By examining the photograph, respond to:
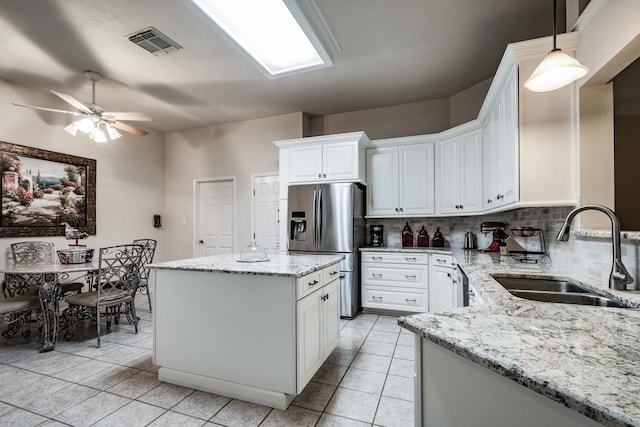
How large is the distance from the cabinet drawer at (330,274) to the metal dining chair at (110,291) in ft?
6.39

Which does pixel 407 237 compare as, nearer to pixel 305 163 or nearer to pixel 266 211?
pixel 305 163

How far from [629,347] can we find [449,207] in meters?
3.13

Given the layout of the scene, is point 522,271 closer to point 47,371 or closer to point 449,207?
point 449,207

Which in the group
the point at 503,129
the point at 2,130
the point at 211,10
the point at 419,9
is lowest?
the point at 503,129

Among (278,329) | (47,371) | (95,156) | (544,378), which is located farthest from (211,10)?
(95,156)

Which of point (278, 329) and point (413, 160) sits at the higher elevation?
point (413, 160)

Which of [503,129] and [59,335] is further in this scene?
[59,335]

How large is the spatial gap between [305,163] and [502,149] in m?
2.31

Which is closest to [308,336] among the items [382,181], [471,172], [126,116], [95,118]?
[382,181]

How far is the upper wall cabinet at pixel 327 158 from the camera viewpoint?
12.3 feet

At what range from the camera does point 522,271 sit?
187 centimetres

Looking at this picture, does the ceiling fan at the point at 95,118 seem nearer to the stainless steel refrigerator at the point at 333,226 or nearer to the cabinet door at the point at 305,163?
the cabinet door at the point at 305,163

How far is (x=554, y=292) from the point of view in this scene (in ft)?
5.10

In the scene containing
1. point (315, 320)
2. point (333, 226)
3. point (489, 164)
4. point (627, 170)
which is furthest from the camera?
point (333, 226)
